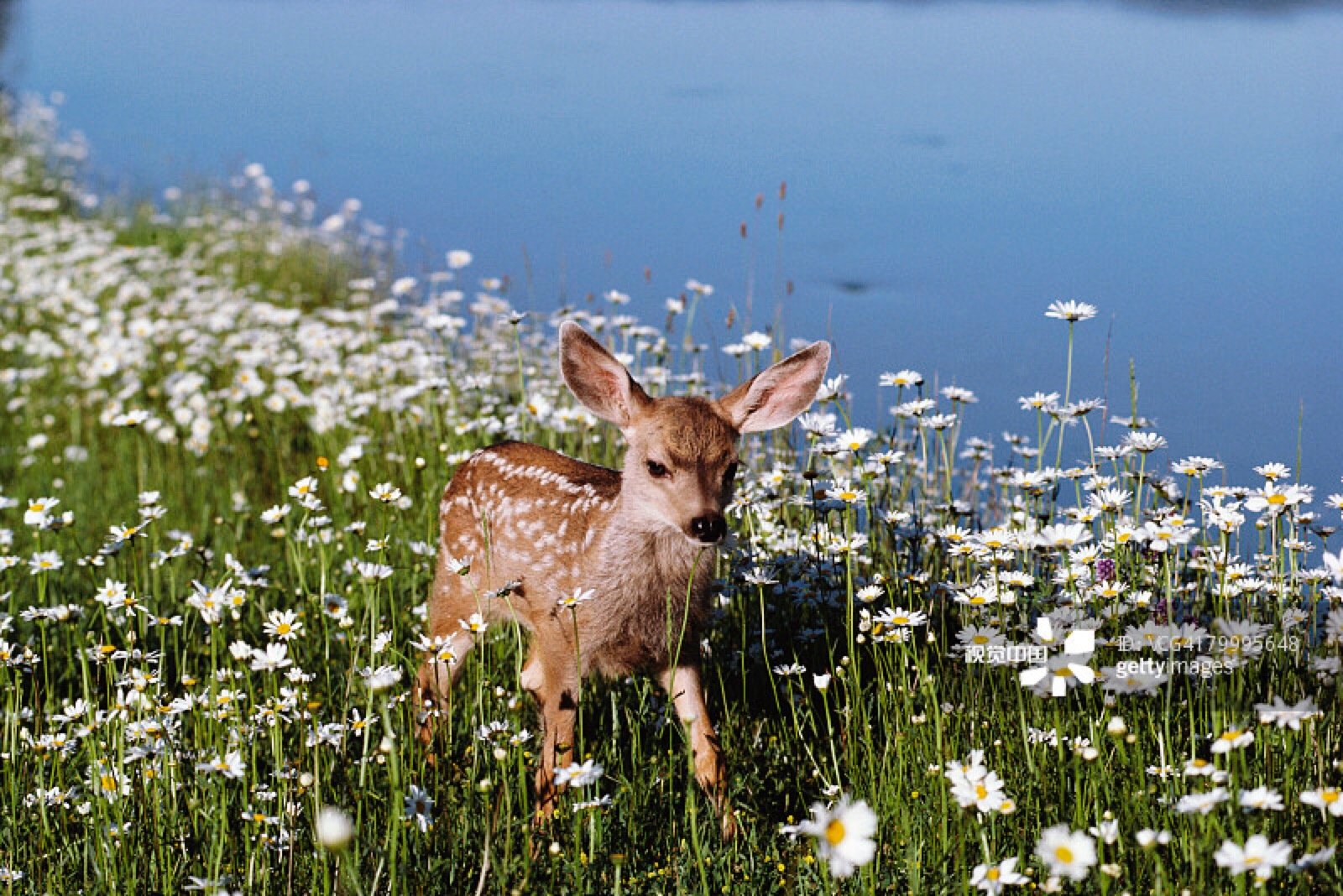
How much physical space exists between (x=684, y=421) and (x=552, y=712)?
1.03 m

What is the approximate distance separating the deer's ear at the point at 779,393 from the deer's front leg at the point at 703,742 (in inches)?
34.3

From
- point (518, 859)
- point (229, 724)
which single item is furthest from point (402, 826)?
point (229, 724)

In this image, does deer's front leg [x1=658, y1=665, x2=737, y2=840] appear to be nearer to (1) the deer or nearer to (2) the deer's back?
(1) the deer

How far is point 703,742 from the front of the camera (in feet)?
13.4

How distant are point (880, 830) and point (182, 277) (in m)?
10.2

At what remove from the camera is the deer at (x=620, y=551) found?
4.20 metres

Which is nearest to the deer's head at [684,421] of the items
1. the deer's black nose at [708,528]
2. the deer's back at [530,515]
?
the deer's black nose at [708,528]

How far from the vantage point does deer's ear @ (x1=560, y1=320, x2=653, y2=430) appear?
14.8 feet

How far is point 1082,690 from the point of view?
4.04 metres

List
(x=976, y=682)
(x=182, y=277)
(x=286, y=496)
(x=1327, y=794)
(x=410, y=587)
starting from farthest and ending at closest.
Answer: (x=182, y=277) < (x=286, y=496) < (x=410, y=587) < (x=976, y=682) < (x=1327, y=794)

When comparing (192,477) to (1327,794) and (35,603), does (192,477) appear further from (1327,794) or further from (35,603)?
(1327,794)

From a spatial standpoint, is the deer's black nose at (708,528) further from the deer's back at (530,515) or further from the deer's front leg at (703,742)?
the deer's back at (530,515)

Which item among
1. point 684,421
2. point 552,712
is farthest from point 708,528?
point 552,712

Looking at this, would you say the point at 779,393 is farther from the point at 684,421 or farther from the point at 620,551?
the point at 620,551
